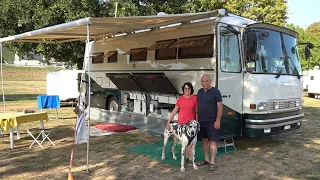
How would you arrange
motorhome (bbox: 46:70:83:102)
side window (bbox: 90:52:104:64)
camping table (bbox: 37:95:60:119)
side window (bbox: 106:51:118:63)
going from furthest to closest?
motorhome (bbox: 46:70:83:102) → side window (bbox: 90:52:104:64) → camping table (bbox: 37:95:60:119) → side window (bbox: 106:51:118:63)

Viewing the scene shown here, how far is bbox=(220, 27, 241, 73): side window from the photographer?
6.38 metres

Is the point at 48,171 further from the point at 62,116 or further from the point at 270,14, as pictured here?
the point at 270,14

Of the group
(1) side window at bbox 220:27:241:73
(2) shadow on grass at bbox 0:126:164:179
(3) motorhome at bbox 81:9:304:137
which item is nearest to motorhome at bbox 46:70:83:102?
(3) motorhome at bbox 81:9:304:137

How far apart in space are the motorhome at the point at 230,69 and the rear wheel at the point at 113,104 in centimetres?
120

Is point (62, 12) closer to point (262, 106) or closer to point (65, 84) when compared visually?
point (65, 84)

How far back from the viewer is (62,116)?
460 inches

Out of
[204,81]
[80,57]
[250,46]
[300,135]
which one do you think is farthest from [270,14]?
[204,81]

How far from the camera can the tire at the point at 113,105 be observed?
982 cm

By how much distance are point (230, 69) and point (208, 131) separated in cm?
163

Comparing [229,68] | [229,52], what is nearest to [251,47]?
[229,52]

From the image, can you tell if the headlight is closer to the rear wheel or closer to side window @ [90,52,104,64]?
the rear wheel

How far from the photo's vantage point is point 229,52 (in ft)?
21.2

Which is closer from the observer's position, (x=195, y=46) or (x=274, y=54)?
(x=274, y=54)

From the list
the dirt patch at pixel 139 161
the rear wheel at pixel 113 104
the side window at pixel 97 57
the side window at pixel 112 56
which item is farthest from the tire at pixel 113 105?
the dirt patch at pixel 139 161
